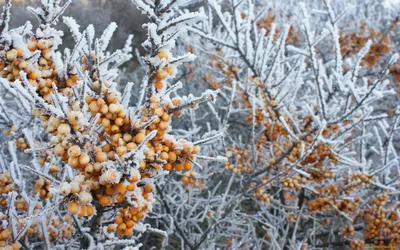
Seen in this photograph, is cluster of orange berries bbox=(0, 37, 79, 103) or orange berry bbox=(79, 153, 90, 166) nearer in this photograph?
orange berry bbox=(79, 153, 90, 166)

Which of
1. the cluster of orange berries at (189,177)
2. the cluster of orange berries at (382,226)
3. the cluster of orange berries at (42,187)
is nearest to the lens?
the cluster of orange berries at (42,187)

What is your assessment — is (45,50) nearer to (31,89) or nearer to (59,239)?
(31,89)

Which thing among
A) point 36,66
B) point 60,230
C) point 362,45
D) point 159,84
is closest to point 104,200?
point 159,84

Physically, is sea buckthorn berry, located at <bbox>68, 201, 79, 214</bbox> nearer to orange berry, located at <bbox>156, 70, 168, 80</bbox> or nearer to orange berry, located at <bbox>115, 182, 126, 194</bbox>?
orange berry, located at <bbox>115, 182, 126, 194</bbox>

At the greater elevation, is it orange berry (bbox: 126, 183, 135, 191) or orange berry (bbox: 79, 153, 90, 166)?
orange berry (bbox: 79, 153, 90, 166)

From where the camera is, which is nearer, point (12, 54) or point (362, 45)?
point (12, 54)

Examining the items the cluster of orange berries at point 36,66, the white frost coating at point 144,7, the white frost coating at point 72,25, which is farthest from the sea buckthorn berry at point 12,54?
the white frost coating at point 144,7

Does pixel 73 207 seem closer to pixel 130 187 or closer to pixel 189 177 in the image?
pixel 130 187

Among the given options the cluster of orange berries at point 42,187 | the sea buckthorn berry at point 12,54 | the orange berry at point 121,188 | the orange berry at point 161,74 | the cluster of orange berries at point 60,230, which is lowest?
the cluster of orange berries at point 60,230

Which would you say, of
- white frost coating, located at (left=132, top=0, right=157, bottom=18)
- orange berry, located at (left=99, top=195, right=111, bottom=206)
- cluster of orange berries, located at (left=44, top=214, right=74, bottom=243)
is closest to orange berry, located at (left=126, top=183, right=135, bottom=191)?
orange berry, located at (left=99, top=195, right=111, bottom=206)

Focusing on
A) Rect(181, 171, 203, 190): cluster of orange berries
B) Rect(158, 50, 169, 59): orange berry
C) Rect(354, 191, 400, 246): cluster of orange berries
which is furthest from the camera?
Rect(354, 191, 400, 246): cluster of orange berries

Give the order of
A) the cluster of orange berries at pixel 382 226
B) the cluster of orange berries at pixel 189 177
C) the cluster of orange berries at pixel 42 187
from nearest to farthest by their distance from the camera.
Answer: the cluster of orange berries at pixel 42 187 → the cluster of orange berries at pixel 189 177 → the cluster of orange berries at pixel 382 226

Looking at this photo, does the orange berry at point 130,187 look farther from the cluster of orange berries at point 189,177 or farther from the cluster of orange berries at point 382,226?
the cluster of orange berries at point 382,226

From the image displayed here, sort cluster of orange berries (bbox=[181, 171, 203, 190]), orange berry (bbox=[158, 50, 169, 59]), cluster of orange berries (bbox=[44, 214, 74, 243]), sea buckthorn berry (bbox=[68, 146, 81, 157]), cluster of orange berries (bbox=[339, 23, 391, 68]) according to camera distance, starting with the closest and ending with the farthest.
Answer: sea buckthorn berry (bbox=[68, 146, 81, 157])
orange berry (bbox=[158, 50, 169, 59])
cluster of orange berries (bbox=[44, 214, 74, 243])
cluster of orange berries (bbox=[181, 171, 203, 190])
cluster of orange berries (bbox=[339, 23, 391, 68])
